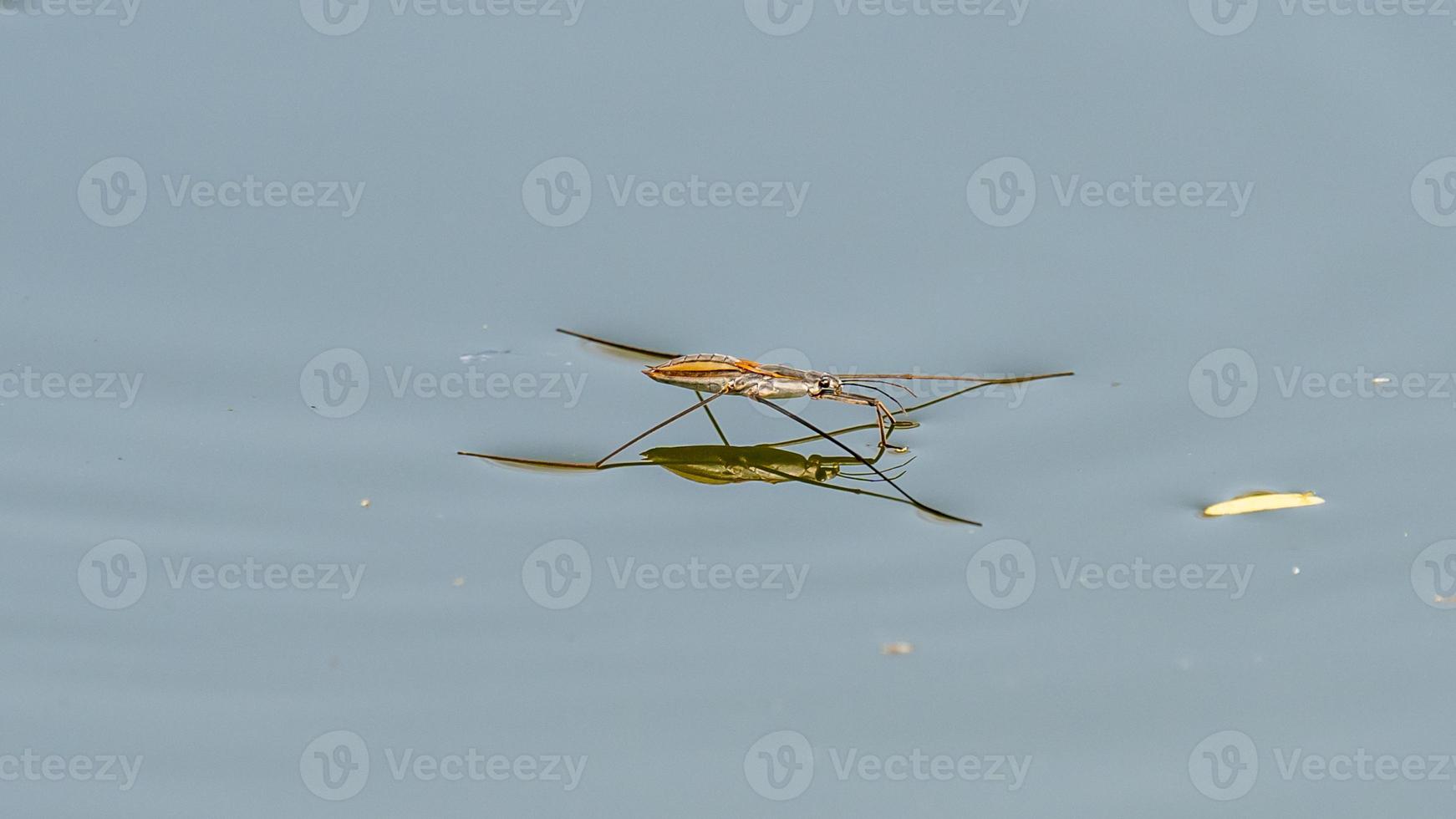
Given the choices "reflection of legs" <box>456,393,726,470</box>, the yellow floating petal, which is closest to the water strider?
"reflection of legs" <box>456,393,726,470</box>

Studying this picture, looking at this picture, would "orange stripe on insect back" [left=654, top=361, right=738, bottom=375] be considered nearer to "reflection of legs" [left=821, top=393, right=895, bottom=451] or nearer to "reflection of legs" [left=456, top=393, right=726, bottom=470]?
"reflection of legs" [left=456, top=393, right=726, bottom=470]

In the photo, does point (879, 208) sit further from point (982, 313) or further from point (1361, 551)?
point (1361, 551)

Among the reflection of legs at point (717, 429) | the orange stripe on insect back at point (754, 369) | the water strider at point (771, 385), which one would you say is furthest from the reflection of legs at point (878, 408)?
the reflection of legs at point (717, 429)

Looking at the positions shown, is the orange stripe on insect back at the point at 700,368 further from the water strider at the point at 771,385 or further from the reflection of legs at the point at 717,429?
the reflection of legs at the point at 717,429

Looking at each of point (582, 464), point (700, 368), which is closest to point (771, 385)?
point (700, 368)

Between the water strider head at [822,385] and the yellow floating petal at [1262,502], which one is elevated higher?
the water strider head at [822,385]

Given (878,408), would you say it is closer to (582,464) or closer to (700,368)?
(700,368)

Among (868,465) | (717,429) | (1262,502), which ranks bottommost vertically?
(1262,502)
